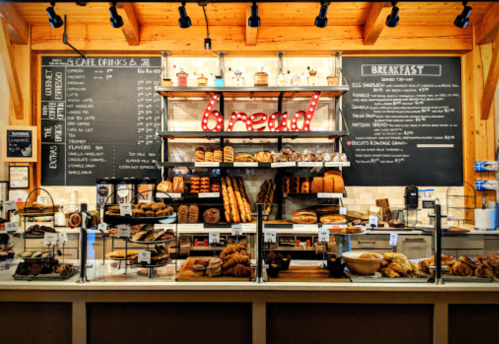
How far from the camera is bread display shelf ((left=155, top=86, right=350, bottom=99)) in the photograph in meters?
4.70

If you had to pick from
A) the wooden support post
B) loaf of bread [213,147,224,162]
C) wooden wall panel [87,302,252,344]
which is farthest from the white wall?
the wooden support post

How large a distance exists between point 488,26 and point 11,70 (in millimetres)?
6487

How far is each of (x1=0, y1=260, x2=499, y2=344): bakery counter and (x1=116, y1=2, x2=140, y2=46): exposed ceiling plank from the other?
3433mm

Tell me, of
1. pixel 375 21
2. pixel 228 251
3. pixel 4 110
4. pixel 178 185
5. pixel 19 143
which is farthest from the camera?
pixel 4 110

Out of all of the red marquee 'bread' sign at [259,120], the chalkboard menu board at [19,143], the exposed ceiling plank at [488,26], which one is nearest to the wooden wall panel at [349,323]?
the red marquee 'bread' sign at [259,120]

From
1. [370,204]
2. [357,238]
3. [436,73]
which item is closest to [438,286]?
[357,238]

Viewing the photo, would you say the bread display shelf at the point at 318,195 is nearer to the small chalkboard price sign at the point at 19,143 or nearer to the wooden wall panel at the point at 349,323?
the wooden wall panel at the point at 349,323

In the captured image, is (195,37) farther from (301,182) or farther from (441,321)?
(441,321)

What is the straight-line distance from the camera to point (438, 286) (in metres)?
2.49

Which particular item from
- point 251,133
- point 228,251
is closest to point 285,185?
point 251,133

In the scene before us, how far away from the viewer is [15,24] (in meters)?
4.76

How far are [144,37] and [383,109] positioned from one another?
3639 mm

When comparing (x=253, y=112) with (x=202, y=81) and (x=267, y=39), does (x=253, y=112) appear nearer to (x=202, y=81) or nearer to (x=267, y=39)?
(x=202, y=81)

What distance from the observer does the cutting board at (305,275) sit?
8.50ft
